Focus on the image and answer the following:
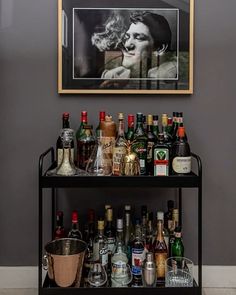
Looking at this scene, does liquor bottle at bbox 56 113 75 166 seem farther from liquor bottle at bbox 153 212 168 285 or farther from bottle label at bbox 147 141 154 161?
liquor bottle at bbox 153 212 168 285

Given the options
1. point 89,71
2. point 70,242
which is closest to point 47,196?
point 70,242

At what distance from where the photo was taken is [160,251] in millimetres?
1994

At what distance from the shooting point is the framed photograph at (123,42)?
214 centimetres

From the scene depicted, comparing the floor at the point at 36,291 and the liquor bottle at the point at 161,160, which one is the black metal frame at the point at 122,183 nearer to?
the liquor bottle at the point at 161,160

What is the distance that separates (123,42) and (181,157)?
705mm

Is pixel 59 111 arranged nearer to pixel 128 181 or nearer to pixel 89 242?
pixel 128 181

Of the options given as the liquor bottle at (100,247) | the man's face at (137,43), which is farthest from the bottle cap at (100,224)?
the man's face at (137,43)

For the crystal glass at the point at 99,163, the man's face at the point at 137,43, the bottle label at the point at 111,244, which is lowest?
the bottle label at the point at 111,244

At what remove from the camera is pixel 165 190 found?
2219mm

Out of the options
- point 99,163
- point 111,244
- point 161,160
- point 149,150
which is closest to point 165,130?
point 149,150

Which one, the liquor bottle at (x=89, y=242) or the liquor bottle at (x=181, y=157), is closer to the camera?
the liquor bottle at (x=181, y=157)

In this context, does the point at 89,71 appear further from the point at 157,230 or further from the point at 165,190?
the point at 157,230

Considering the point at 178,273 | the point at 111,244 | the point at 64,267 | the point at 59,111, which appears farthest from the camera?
the point at 59,111

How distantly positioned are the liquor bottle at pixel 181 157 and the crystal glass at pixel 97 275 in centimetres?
58
